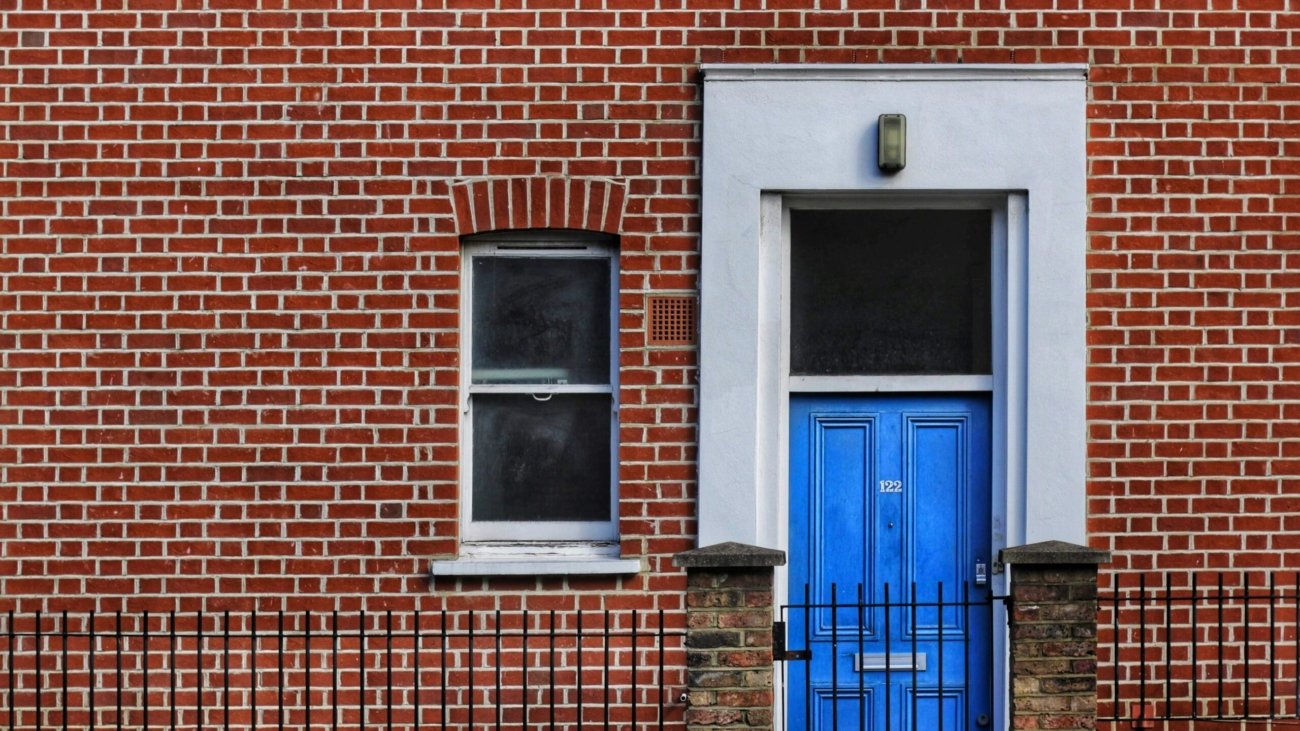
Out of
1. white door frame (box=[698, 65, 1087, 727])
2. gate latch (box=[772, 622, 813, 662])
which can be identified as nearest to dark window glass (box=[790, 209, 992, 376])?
white door frame (box=[698, 65, 1087, 727])

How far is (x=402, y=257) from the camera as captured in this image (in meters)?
7.43

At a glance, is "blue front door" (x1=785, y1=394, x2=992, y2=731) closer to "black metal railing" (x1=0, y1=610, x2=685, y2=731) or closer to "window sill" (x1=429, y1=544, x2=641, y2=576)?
"black metal railing" (x1=0, y1=610, x2=685, y2=731)

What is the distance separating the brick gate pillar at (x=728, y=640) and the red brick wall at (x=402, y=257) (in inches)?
56.5

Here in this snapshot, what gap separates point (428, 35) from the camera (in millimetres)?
7469

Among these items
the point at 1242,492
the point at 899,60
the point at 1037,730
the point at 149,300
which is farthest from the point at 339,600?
the point at 1242,492

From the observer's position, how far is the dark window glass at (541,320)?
25.1 feet

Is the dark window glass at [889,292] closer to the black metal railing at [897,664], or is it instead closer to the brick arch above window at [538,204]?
the brick arch above window at [538,204]

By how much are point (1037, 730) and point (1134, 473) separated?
196 cm

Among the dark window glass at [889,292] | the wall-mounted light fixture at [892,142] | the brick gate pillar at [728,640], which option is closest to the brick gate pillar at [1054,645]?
the brick gate pillar at [728,640]

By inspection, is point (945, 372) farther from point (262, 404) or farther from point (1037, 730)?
point (262, 404)

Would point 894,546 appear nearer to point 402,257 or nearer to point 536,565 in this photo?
point 536,565

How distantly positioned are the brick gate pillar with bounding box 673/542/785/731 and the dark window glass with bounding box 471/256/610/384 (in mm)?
2004

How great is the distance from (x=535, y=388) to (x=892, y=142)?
2305mm

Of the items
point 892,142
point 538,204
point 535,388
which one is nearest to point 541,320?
point 535,388
